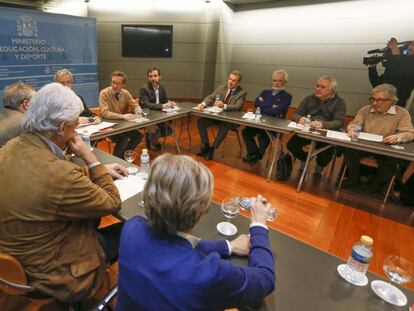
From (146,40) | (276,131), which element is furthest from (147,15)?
(276,131)

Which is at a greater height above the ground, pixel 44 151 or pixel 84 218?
pixel 44 151

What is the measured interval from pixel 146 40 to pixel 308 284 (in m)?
5.94

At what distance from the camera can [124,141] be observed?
136 inches

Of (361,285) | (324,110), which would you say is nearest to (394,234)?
(324,110)

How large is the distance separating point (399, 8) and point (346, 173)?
3.07 m

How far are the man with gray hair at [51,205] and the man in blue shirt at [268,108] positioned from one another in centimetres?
304

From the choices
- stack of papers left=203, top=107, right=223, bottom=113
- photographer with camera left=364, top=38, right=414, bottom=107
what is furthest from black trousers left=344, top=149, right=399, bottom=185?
photographer with camera left=364, top=38, right=414, bottom=107

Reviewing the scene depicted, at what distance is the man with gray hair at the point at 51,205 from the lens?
997mm

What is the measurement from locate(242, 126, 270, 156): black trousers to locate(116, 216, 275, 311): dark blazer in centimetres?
328

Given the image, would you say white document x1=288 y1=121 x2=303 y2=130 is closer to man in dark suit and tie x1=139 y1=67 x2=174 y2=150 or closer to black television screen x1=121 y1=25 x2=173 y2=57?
man in dark suit and tie x1=139 y1=67 x2=174 y2=150

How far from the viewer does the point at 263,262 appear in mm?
918

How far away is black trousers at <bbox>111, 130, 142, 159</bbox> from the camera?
344 centimetres

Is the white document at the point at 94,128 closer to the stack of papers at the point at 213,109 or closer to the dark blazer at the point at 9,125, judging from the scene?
the dark blazer at the point at 9,125

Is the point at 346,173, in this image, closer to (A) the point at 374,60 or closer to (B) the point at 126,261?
(A) the point at 374,60
